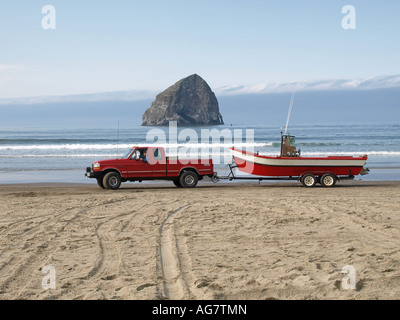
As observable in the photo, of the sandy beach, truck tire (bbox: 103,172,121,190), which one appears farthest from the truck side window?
the sandy beach

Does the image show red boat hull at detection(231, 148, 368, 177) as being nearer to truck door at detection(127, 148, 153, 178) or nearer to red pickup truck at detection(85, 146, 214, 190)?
red pickup truck at detection(85, 146, 214, 190)

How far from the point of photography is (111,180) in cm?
1892

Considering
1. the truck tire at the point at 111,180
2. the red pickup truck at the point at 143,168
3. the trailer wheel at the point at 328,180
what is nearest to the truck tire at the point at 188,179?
the red pickup truck at the point at 143,168

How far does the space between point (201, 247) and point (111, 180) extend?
10953 millimetres

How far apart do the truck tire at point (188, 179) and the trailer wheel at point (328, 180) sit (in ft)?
16.2

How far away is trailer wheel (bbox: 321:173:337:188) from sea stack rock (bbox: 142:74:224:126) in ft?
303

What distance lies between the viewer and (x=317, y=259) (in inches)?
300

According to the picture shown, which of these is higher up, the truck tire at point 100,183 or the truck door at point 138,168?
the truck door at point 138,168

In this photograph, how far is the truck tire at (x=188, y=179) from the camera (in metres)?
19.4

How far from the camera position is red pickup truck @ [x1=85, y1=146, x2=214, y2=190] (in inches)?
Result: 741
